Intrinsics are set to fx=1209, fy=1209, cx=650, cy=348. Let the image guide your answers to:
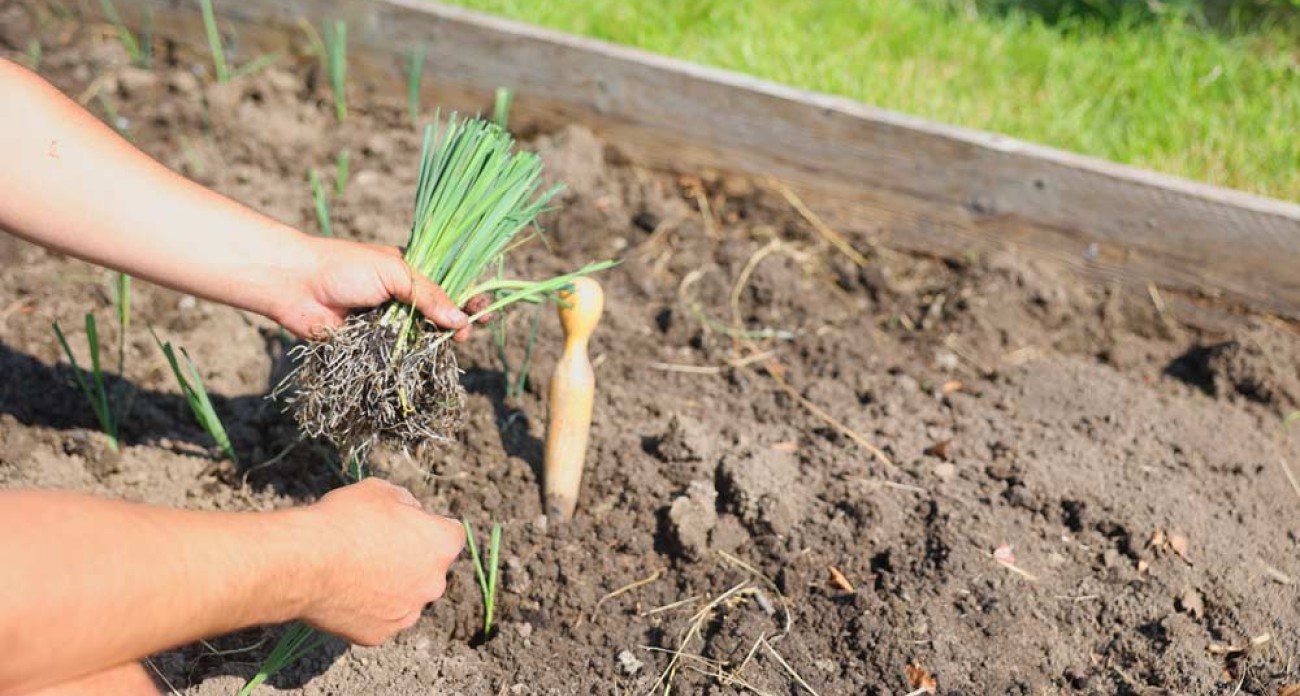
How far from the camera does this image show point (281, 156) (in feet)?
11.3

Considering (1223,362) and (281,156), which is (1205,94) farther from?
(281,156)

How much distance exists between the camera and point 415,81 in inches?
136

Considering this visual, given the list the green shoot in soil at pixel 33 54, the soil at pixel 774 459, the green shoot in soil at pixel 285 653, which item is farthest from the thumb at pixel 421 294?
the green shoot in soil at pixel 33 54

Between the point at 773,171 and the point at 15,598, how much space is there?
7.65 ft

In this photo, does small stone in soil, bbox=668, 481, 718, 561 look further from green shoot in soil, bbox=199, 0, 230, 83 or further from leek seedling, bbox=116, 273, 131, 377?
green shoot in soil, bbox=199, 0, 230, 83

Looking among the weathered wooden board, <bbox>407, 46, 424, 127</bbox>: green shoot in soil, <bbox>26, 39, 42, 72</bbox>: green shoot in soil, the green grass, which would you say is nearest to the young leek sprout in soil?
the weathered wooden board

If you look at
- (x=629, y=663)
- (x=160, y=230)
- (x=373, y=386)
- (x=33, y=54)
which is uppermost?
(x=160, y=230)

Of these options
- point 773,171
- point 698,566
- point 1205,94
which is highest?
point 1205,94

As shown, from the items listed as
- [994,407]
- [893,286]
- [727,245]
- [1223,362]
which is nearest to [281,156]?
[727,245]

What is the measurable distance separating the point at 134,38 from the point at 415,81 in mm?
1152

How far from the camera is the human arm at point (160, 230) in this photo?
1.93m

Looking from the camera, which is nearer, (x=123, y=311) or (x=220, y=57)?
(x=123, y=311)

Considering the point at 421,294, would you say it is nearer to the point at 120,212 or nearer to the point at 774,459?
the point at 120,212

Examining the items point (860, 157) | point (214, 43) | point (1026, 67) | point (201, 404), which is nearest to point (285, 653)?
point (201, 404)
